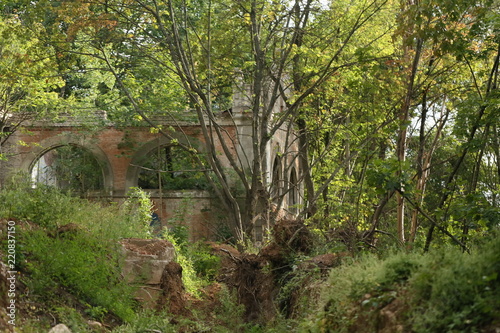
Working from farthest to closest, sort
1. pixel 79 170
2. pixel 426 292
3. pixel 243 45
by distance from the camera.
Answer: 1. pixel 79 170
2. pixel 243 45
3. pixel 426 292

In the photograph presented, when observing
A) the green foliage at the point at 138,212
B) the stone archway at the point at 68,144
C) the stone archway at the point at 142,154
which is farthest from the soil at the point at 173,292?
the stone archway at the point at 68,144

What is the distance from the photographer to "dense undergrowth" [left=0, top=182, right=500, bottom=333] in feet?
16.1

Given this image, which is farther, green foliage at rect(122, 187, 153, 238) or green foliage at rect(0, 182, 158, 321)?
green foliage at rect(122, 187, 153, 238)

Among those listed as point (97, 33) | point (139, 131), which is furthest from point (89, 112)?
point (97, 33)

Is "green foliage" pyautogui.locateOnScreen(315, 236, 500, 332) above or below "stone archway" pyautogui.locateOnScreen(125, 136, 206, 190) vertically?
below

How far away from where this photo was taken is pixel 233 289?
11.5m

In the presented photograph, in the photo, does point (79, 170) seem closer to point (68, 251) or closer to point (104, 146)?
point (104, 146)

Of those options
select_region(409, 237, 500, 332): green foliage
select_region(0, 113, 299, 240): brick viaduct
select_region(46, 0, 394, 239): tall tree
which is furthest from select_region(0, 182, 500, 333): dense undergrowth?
select_region(0, 113, 299, 240): brick viaduct

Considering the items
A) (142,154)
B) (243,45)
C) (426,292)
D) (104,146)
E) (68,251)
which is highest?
(243,45)

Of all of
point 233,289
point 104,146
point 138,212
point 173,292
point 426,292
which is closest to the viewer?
point 426,292

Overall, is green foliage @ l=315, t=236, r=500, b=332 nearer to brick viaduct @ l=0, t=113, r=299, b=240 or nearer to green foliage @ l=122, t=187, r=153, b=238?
green foliage @ l=122, t=187, r=153, b=238

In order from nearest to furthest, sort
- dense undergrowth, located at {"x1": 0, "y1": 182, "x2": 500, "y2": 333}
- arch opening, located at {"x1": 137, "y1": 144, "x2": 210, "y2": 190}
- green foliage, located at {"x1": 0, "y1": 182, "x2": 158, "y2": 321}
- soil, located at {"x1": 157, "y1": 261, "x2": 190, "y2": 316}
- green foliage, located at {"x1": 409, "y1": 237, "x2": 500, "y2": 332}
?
1. green foliage, located at {"x1": 409, "y1": 237, "x2": 500, "y2": 332}
2. dense undergrowth, located at {"x1": 0, "y1": 182, "x2": 500, "y2": 333}
3. green foliage, located at {"x1": 0, "y1": 182, "x2": 158, "y2": 321}
4. soil, located at {"x1": 157, "y1": 261, "x2": 190, "y2": 316}
5. arch opening, located at {"x1": 137, "y1": 144, "x2": 210, "y2": 190}

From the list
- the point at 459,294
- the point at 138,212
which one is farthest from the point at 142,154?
the point at 459,294

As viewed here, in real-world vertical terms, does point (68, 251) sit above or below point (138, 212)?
below
